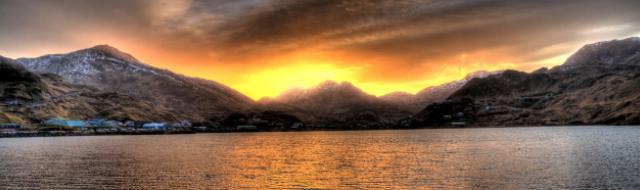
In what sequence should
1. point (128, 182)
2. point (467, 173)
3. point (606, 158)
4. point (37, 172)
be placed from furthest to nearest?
point (606, 158) → point (37, 172) → point (467, 173) → point (128, 182)

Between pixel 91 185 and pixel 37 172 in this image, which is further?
pixel 37 172

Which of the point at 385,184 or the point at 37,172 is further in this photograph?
the point at 37,172

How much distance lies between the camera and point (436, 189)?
7425cm

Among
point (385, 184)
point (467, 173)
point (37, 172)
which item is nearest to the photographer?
point (385, 184)

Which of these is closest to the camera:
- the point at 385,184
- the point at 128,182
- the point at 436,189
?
the point at 436,189

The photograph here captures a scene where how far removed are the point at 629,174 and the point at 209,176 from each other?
82862mm

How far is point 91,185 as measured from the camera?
271ft

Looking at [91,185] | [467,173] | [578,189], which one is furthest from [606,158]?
[91,185]

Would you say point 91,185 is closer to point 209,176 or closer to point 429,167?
point 209,176

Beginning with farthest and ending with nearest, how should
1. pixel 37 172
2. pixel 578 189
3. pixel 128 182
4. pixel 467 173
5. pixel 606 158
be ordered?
pixel 606 158
pixel 37 172
pixel 467 173
pixel 128 182
pixel 578 189

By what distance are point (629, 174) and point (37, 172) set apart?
407 feet

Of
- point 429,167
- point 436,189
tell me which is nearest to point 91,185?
point 436,189

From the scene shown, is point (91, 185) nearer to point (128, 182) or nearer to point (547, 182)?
point (128, 182)

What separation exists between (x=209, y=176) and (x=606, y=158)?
317 ft
